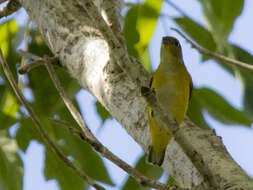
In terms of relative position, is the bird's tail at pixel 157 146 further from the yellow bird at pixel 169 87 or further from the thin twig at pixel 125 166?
the thin twig at pixel 125 166

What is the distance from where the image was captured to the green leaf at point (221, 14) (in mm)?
1544

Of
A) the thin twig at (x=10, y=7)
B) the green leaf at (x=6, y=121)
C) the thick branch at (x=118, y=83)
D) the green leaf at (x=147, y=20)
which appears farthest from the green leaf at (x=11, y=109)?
the green leaf at (x=147, y=20)

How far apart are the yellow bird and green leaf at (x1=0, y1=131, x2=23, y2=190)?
34.3 inches

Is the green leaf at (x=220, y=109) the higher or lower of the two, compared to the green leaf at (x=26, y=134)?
higher

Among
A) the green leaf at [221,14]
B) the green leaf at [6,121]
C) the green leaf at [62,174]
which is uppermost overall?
the green leaf at [221,14]

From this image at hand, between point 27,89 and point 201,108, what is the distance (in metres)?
1.21

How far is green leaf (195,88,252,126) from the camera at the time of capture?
A: 2.82 m

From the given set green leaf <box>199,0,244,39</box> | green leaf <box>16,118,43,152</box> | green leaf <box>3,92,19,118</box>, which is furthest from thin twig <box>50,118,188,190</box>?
green leaf <box>3,92,19,118</box>

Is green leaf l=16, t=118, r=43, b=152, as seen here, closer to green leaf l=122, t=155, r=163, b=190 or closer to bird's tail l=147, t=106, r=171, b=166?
green leaf l=122, t=155, r=163, b=190

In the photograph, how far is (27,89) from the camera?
3.30m

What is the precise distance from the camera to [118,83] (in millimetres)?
2133

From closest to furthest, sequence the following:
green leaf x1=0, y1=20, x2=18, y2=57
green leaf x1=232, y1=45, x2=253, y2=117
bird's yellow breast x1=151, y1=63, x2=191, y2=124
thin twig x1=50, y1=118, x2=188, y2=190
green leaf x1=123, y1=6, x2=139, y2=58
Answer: thin twig x1=50, y1=118, x2=188, y2=190 < green leaf x1=232, y1=45, x2=253, y2=117 < bird's yellow breast x1=151, y1=63, x2=191, y2=124 < green leaf x1=123, y1=6, x2=139, y2=58 < green leaf x1=0, y1=20, x2=18, y2=57

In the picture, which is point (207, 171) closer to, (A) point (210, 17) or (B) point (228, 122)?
(A) point (210, 17)

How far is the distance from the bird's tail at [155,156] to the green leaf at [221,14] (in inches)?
28.2
